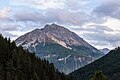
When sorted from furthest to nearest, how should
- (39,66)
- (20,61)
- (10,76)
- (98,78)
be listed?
(39,66) < (20,61) < (10,76) < (98,78)

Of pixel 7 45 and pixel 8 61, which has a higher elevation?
pixel 7 45

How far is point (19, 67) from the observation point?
117312mm

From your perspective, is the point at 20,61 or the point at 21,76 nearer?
the point at 21,76

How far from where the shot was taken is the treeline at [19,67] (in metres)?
107

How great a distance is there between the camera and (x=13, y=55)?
397 feet

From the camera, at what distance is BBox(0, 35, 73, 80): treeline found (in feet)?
352

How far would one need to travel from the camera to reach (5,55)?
124 metres

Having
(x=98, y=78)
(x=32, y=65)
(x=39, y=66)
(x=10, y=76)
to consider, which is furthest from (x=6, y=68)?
(x=98, y=78)

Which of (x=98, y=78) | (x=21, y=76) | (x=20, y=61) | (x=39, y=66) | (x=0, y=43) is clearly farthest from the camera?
(x=39, y=66)

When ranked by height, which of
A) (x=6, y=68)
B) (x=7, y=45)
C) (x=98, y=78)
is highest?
(x=7, y=45)

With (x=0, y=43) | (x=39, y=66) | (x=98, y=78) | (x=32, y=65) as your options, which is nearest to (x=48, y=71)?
(x=39, y=66)

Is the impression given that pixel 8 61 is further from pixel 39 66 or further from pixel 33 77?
A: pixel 39 66

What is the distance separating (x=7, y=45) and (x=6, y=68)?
27.6 meters

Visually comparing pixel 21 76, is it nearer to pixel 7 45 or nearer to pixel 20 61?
pixel 20 61
